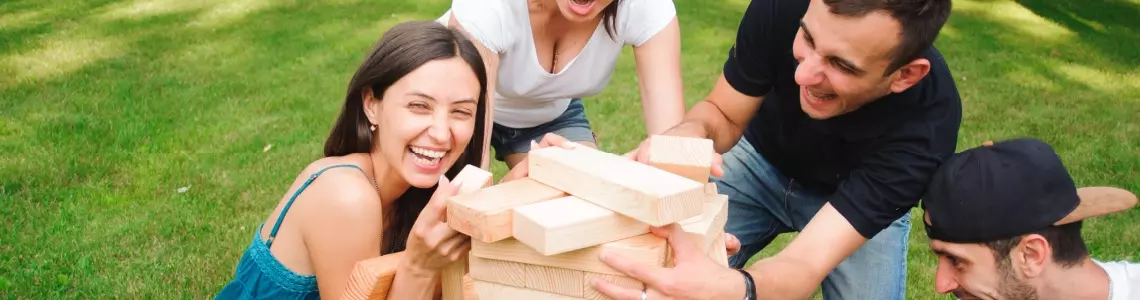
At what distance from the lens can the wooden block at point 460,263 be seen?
227 centimetres

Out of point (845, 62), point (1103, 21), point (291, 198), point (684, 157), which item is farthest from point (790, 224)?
point (1103, 21)

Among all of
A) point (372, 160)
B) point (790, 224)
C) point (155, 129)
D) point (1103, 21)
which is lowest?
point (1103, 21)

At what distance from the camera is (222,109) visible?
710 centimetres

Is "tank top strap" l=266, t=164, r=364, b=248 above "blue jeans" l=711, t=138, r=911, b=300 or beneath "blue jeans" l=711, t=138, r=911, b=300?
above

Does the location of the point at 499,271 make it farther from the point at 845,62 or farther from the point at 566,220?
the point at 845,62

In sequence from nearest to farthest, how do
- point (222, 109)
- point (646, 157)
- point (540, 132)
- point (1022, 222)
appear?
point (646, 157) → point (1022, 222) → point (540, 132) → point (222, 109)

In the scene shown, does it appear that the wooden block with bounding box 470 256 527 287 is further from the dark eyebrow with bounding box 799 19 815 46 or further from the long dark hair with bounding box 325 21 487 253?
the dark eyebrow with bounding box 799 19 815 46

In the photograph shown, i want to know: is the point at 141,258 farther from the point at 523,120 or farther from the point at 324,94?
the point at 324,94

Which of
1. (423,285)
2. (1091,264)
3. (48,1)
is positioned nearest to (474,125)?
(423,285)

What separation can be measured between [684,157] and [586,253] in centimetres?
51

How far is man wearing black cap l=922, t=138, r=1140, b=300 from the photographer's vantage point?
2.89 meters

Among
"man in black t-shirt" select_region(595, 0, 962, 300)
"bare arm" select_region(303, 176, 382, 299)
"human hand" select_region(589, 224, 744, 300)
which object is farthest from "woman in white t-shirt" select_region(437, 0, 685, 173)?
"human hand" select_region(589, 224, 744, 300)

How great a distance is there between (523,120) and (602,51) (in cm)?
57

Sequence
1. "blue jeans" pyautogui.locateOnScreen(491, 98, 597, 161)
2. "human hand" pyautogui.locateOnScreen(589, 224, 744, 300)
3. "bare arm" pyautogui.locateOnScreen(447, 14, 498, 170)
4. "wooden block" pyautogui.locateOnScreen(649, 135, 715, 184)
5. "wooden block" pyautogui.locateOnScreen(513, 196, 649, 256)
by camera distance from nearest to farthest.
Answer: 1. "wooden block" pyautogui.locateOnScreen(513, 196, 649, 256)
2. "human hand" pyautogui.locateOnScreen(589, 224, 744, 300)
3. "wooden block" pyautogui.locateOnScreen(649, 135, 715, 184)
4. "bare arm" pyautogui.locateOnScreen(447, 14, 498, 170)
5. "blue jeans" pyautogui.locateOnScreen(491, 98, 597, 161)
